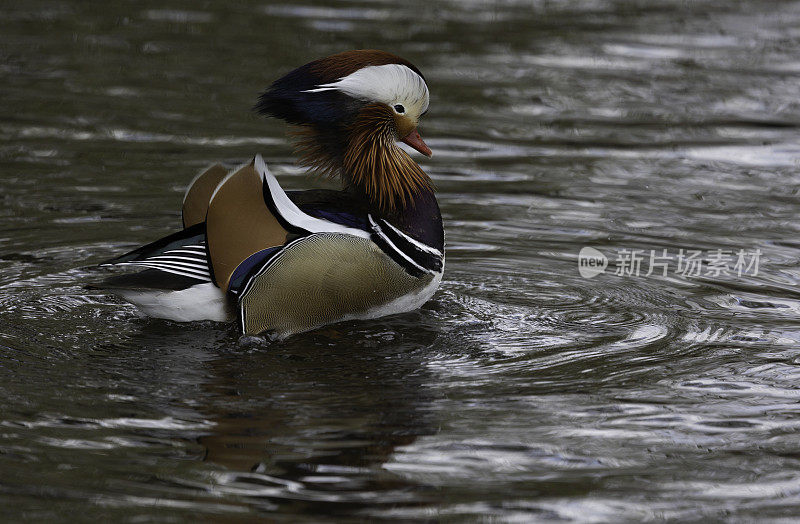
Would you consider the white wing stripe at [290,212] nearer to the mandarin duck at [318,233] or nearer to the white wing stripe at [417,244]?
the mandarin duck at [318,233]

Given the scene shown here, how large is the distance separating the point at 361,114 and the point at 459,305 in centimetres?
110

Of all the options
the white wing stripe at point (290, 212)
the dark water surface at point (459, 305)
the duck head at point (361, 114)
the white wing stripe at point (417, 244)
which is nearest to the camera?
the dark water surface at point (459, 305)

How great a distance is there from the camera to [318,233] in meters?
5.54

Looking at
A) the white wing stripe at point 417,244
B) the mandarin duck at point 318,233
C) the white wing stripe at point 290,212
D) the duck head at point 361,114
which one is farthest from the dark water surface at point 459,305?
the duck head at point 361,114

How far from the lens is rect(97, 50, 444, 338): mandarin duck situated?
5527mm

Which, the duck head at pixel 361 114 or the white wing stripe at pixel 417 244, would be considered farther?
the white wing stripe at pixel 417 244

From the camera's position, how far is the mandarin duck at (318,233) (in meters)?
5.53

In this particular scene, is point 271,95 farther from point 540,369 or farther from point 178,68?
point 178,68

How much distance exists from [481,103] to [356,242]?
4689 mm

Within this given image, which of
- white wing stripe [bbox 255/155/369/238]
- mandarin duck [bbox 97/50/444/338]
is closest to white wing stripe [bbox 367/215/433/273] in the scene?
mandarin duck [bbox 97/50/444/338]

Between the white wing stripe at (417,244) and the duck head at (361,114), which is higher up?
the duck head at (361,114)

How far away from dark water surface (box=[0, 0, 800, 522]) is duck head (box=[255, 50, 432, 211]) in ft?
2.20

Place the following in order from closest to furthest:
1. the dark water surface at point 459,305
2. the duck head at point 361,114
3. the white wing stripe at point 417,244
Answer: the dark water surface at point 459,305 → the duck head at point 361,114 → the white wing stripe at point 417,244

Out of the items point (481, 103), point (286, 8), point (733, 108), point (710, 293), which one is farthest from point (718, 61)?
point (710, 293)
